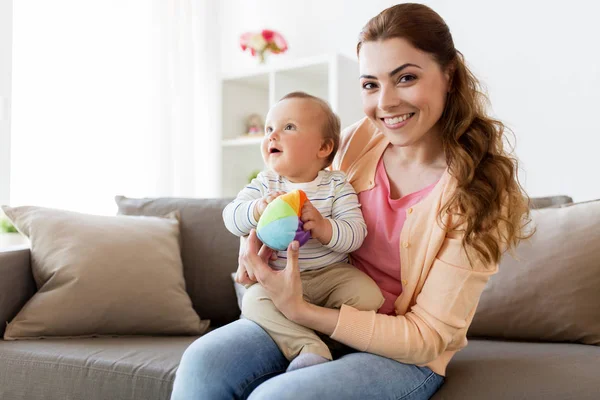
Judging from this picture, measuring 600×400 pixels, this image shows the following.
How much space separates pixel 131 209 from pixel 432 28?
55.2 inches

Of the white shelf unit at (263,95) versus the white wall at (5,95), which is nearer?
the white wall at (5,95)

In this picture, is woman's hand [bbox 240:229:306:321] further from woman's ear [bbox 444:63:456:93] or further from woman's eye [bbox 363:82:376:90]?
woman's ear [bbox 444:63:456:93]

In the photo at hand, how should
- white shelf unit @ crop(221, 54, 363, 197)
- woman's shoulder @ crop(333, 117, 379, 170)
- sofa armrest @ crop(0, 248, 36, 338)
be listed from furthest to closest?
white shelf unit @ crop(221, 54, 363, 197) < sofa armrest @ crop(0, 248, 36, 338) < woman's shoulder @ crop(333, 117, 379, 170)

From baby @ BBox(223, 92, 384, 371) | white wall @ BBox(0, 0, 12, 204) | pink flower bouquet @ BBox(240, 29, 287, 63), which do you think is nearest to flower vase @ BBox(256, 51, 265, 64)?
pink flower bouquet @ BBox(240, 29, 287, 63)

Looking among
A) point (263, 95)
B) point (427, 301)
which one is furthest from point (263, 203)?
point (263, 95)

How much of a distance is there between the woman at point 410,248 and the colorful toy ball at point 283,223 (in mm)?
33

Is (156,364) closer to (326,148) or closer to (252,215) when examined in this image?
(252,215)

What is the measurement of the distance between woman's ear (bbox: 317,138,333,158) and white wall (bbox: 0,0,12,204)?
1745mm

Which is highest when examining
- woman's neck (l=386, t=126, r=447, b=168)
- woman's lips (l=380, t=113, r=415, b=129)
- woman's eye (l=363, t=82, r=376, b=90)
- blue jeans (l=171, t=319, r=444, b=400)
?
woman's eye (l=363, t=82, r=376, b=90)

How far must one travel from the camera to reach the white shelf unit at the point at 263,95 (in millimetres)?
2924

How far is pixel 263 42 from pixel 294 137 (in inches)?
77.4

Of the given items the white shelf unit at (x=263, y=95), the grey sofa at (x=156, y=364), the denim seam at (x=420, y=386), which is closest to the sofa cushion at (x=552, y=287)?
the grey sofa at (x=156, y=364)

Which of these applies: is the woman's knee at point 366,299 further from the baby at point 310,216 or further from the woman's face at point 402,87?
the woman's face at point 402,87

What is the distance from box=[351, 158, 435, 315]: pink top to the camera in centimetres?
137
